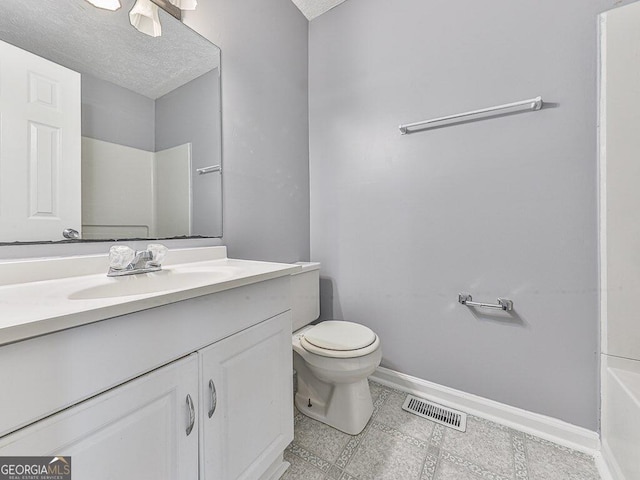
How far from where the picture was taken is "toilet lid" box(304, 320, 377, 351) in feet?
3.85

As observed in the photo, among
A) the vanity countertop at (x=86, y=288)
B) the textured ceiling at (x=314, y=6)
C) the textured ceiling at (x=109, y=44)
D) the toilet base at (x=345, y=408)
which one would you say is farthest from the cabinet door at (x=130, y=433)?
the textured ceiling at (x=314, y=6)

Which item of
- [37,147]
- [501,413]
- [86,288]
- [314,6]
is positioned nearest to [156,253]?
[86,288]

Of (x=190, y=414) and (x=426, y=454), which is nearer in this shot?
(x=190, y=414)

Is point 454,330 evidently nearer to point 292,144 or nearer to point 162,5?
point 292,144

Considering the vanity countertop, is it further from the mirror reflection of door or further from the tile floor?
the tile floor

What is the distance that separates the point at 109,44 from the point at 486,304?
6.08 feet

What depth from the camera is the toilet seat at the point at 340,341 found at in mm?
1141

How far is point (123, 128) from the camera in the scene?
972mm

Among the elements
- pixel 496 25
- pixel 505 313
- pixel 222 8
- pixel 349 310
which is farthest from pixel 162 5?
pixel 505 313

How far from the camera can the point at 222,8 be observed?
4.11 feet

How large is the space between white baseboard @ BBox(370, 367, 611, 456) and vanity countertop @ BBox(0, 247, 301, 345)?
106 cm

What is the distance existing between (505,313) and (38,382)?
1.55m

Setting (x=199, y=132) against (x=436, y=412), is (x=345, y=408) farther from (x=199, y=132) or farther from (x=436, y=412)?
(x=199, y=132)

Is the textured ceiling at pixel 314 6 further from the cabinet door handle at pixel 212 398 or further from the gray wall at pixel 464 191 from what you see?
the cabinet door handle at pixel 212 398
